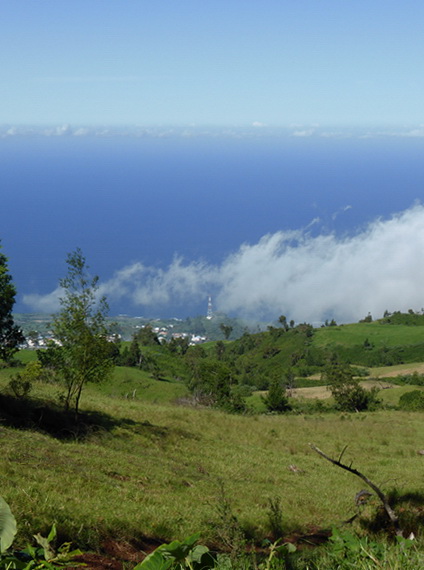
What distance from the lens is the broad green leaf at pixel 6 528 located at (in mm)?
2172

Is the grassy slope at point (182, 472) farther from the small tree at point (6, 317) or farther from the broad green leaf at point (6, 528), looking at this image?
the broad green leaf at point (6, 528)

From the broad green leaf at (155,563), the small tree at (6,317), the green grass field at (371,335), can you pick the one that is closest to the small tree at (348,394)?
the small tree at (6,317)

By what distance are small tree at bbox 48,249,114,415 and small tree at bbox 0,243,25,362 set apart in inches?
151

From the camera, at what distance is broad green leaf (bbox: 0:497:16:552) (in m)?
2.17

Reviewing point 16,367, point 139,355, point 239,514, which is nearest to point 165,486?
point 239,514

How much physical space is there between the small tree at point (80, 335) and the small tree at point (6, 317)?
12.6ft

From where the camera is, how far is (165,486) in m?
12.6

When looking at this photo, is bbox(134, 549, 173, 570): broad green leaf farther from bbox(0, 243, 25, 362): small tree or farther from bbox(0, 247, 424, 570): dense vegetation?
bbox(0, 243, 25, 362): small tree

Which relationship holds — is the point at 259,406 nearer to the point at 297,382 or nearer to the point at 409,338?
the point at 297,382

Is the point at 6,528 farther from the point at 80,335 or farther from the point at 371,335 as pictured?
the point at 371,335

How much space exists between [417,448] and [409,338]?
8904 cm

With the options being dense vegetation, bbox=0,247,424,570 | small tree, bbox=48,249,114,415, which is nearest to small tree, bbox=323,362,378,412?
dense vegetation, bbox=0,247,424,570

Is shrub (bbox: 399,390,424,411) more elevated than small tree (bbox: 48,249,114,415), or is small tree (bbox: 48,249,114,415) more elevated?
small tree (bbox: 48,249,114,415)

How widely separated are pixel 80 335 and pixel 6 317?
28.4 feet
